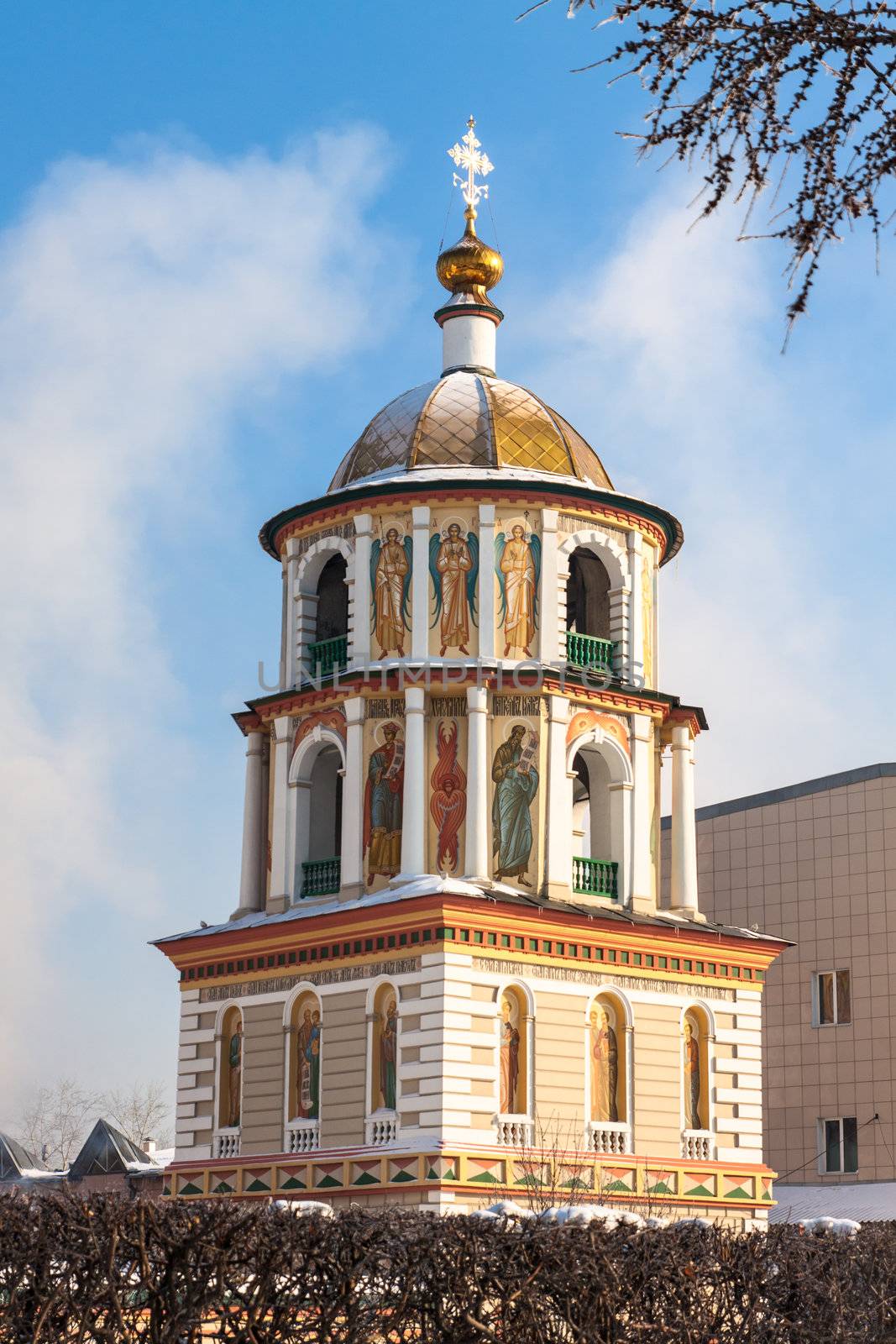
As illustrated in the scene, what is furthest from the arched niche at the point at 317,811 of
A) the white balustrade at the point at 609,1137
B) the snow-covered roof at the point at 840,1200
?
the snow-covered roof at the point at 840,1200

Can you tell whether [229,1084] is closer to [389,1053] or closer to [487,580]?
[389,1053]

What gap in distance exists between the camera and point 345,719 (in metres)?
36.0

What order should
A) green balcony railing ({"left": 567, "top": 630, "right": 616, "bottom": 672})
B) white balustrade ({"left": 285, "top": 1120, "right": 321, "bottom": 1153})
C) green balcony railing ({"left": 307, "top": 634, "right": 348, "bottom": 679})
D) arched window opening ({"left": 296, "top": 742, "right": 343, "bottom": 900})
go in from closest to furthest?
1. white balustrade ({"left": 285, "top": 1120, "right": 321, "bottom": 1153})
2. arched window opening ({"left": 296, "top": 742, "right": 343, "bottom": 900})
3. green balcony railing ({"left": 567, "top": 630, "right": 616, "bottom": 672})
4. green balcony railing ({"left": 307, "top": 634, "right": 348, "bottom": 679})

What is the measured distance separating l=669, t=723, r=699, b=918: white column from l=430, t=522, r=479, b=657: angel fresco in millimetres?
5122

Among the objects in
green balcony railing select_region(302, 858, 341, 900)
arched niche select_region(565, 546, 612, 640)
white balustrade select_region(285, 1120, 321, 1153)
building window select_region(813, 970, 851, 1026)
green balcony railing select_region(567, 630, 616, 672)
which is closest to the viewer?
white balustrade select_region(285, 1120, 321, 1153)

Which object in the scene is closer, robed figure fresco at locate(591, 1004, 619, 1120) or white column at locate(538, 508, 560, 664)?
robed figure fresco at locate(591, 1004, 619, 1120)

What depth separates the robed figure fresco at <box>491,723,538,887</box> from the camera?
A: 34.6 metres

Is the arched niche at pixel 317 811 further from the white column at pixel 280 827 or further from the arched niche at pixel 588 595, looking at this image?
the arched niche at pixel 588 595

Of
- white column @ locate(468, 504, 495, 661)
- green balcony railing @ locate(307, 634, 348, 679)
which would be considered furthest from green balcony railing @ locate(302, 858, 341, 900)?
white column @ locate(468, 504, 495, 661)

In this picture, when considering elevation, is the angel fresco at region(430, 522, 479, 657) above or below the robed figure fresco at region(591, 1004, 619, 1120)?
above

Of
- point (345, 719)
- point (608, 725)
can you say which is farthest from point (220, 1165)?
point (608, 725)

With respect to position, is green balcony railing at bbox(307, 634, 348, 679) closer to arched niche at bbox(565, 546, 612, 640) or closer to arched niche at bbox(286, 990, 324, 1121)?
arched niche at bbox(565, 546, 612, 640)

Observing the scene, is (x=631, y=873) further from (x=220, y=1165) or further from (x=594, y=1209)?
(x=594, y=1209)

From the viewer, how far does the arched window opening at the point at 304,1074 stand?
111 feet
